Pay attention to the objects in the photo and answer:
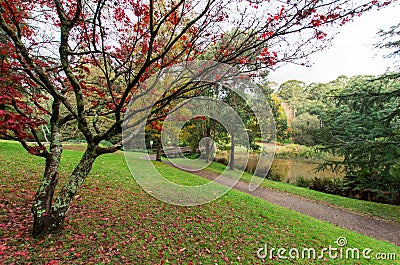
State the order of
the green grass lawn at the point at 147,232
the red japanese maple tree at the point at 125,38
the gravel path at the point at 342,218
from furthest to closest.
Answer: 1. the gravel path at the point at 342,218
2. the green grass lawn at the point at 147,232
3. the red japanese maple tree at the point at 125,38

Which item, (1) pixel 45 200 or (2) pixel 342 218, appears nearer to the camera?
(1) pixel 45 200

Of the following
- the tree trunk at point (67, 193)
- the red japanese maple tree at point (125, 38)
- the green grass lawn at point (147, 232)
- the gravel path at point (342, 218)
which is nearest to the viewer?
the red japanese maple tree at point (125, 38)

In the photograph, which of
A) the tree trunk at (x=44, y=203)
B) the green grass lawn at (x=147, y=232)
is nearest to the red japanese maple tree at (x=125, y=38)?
the tree trunk at (x=44, y=203)

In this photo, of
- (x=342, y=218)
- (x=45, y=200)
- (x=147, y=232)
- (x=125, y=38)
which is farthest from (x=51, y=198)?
(x=342, y=218)

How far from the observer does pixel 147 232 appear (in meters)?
3.25

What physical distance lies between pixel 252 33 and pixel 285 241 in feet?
11.2

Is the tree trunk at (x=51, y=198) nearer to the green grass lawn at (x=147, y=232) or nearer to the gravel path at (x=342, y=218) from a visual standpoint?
the green grass lawn at (x=147, y=232)

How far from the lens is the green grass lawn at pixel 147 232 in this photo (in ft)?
8.38

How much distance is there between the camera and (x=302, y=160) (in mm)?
17016

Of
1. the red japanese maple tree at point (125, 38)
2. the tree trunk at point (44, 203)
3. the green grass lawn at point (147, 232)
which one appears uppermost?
the red japanese maple tree at point (125, 38)

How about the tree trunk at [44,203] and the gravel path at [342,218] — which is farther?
the gravel path at [342,218]

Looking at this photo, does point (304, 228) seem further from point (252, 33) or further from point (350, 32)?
point (252, 33)

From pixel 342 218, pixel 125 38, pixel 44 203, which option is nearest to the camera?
pixel 44 203

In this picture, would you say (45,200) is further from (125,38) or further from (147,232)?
(125,38)
